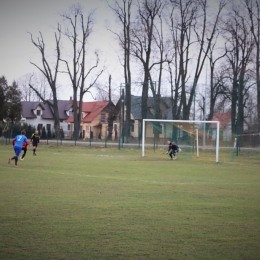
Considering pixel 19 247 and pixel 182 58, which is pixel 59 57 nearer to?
pixel 182 58

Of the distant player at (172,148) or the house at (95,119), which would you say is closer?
the distant player at (172,148)

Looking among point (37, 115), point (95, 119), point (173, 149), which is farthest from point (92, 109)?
point (173, 149)

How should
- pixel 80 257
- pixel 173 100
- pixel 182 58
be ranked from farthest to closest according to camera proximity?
pixel 182 58 < pixel 173 100 < pixel 80 257

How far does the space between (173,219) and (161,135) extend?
28.7 metres

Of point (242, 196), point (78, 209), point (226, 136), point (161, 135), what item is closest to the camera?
point (78, 209)

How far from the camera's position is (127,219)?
982 centimetres

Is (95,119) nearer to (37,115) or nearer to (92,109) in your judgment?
(92,109)

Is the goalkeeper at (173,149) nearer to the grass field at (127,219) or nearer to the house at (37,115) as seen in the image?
the grass field at (127,219)

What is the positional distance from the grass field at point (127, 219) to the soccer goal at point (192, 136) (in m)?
15.3

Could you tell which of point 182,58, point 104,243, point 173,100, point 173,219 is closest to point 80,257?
point 104,243

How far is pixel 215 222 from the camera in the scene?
31.9ft

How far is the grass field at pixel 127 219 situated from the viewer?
7383mm

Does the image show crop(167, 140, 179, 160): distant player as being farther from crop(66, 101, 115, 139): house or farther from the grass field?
crop(66, 101, 115, 139): house

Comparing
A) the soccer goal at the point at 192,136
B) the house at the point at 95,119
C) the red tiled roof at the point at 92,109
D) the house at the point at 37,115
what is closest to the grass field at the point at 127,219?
the soccer goal at the point at 192,136
